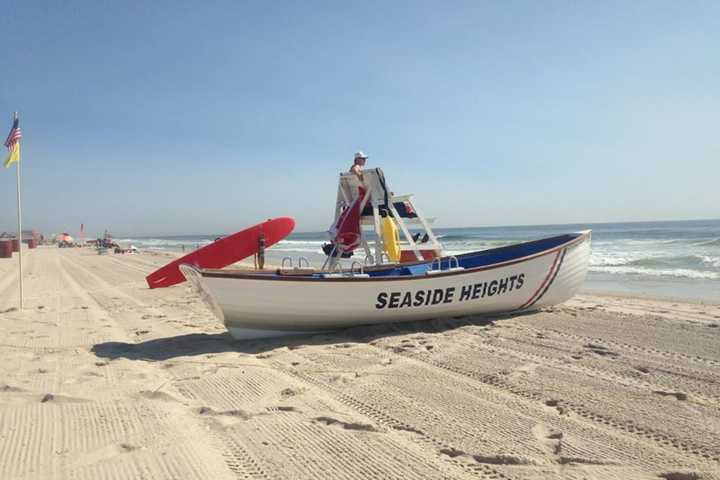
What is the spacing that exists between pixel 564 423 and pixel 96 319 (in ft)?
25.3

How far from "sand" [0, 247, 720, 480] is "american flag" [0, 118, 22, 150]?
4337 mm

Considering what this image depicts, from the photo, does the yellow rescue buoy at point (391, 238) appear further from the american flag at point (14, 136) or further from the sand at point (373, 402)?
the american flag at point (14, 136)

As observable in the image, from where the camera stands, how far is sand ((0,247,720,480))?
289 centimetres

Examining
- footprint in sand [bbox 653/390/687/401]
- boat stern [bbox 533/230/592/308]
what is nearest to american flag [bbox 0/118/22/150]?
boat stern [bbox 533/230/592/308]

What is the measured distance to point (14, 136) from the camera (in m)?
9.33

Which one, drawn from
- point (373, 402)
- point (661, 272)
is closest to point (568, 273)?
point (373, 402)

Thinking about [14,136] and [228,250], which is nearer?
[228,250]

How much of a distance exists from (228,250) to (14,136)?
18.0 feet

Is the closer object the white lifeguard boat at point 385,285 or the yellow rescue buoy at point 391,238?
the white lifeguard boat at point 385,285

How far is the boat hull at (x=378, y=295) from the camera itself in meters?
5.72

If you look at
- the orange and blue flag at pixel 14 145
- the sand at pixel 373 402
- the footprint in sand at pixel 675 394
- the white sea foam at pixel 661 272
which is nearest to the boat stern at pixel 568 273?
the sand at pixel 373 402

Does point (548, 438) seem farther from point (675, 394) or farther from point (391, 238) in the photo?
point (391, 238)

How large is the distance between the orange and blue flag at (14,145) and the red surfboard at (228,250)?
4646 mm

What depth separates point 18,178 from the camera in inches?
370
